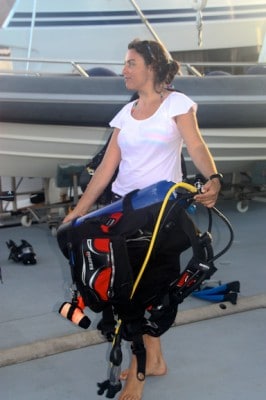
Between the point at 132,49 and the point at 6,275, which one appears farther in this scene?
the point at 6,275

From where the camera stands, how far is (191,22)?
7434 millimetres

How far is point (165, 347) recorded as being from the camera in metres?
3.12

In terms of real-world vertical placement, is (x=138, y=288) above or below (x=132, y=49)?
below

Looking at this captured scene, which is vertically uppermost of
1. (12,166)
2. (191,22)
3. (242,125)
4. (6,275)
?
(191,22)

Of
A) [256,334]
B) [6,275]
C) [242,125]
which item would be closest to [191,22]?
[242,125]

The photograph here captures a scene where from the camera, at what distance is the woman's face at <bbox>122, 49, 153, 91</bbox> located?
2481 mm

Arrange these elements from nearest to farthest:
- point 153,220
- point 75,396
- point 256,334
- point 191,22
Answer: point 153,220
point 75,396
point 256,334
point 191,22

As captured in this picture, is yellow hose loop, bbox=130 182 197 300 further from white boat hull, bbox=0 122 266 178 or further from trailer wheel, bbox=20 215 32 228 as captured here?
trailer wheel, bbox=20 215 32 228

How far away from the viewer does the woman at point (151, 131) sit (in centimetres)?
242

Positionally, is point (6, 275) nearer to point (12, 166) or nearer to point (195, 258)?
point (12, 166)

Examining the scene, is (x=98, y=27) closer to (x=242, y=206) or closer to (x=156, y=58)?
(x=242, y=206)

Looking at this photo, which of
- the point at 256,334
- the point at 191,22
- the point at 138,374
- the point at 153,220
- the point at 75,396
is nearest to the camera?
the point at 153,220

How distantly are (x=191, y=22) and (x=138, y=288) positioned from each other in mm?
5710

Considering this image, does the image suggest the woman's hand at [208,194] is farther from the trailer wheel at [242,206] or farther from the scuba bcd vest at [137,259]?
the trailer wheel at [242,206]
